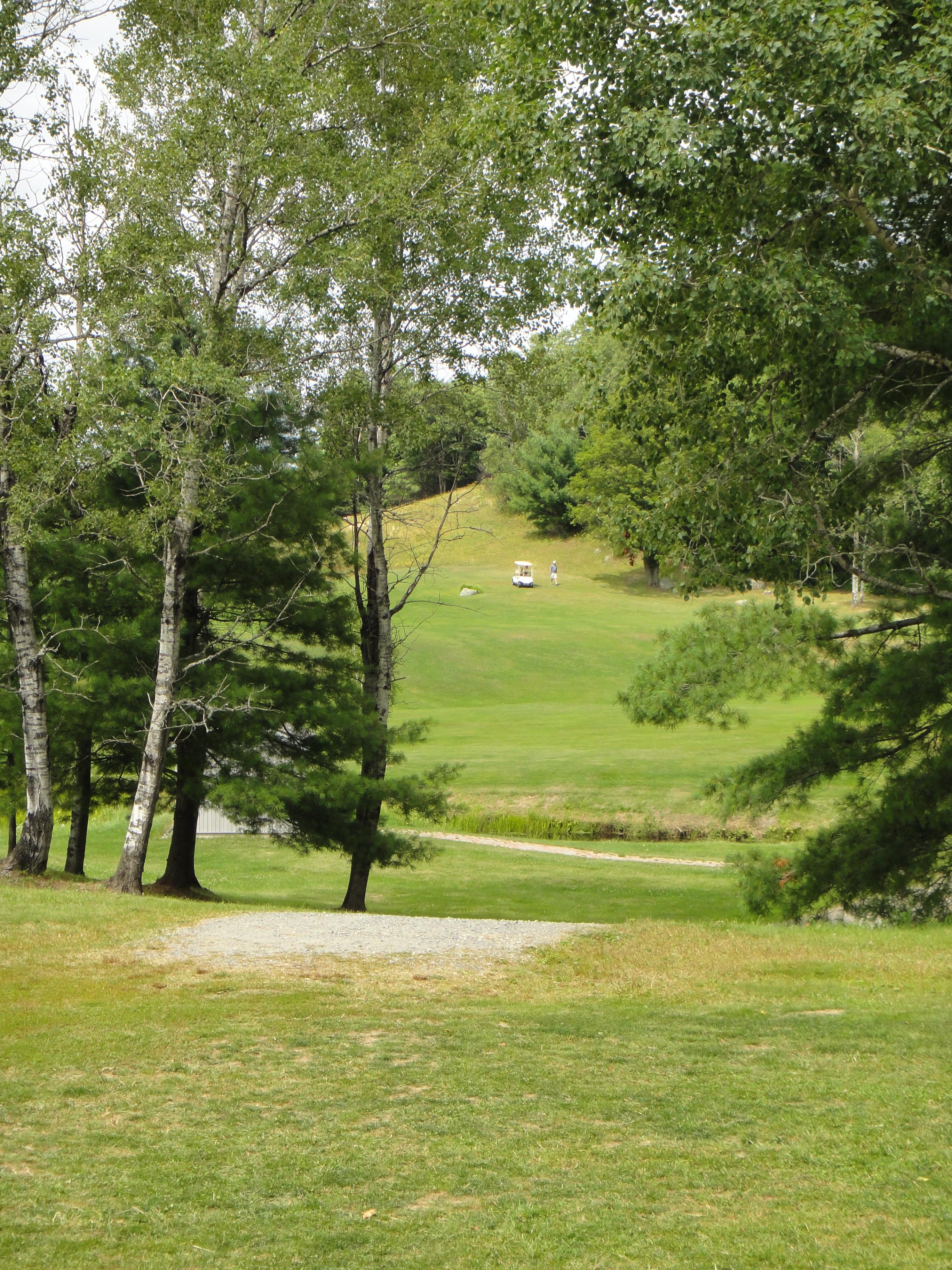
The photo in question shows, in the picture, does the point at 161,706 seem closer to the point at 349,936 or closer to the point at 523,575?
the point at 349,936

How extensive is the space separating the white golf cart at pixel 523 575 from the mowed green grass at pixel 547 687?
92cm

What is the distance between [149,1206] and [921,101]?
8379 millimetres

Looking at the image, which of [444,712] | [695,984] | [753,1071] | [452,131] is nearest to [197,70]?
[452,131]

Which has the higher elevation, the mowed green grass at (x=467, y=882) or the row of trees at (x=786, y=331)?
the row of trees at (x=786, y=331)

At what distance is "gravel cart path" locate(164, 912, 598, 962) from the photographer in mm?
10398

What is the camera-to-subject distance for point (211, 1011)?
7.94 meters

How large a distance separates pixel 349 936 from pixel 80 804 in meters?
8.50

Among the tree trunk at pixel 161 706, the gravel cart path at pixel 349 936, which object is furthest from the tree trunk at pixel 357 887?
the gravel cart path at pixel 349 936

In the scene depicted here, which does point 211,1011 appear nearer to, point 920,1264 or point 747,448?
point 920,1264

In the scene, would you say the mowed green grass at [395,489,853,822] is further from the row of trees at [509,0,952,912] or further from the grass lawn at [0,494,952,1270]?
the grass lawn at [0,494,952,1270]

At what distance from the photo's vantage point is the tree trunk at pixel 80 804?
17047mm

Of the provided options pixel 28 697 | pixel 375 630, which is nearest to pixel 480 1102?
pixel 28 697

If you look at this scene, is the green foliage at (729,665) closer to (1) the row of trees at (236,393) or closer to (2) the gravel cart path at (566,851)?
(1) the row of trees at (236,393)

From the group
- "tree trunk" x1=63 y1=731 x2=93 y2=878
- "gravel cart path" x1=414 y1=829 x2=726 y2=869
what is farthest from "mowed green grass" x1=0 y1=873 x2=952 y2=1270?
"gravel cart path" x1=414 y1=829 x2=726 y2=869
